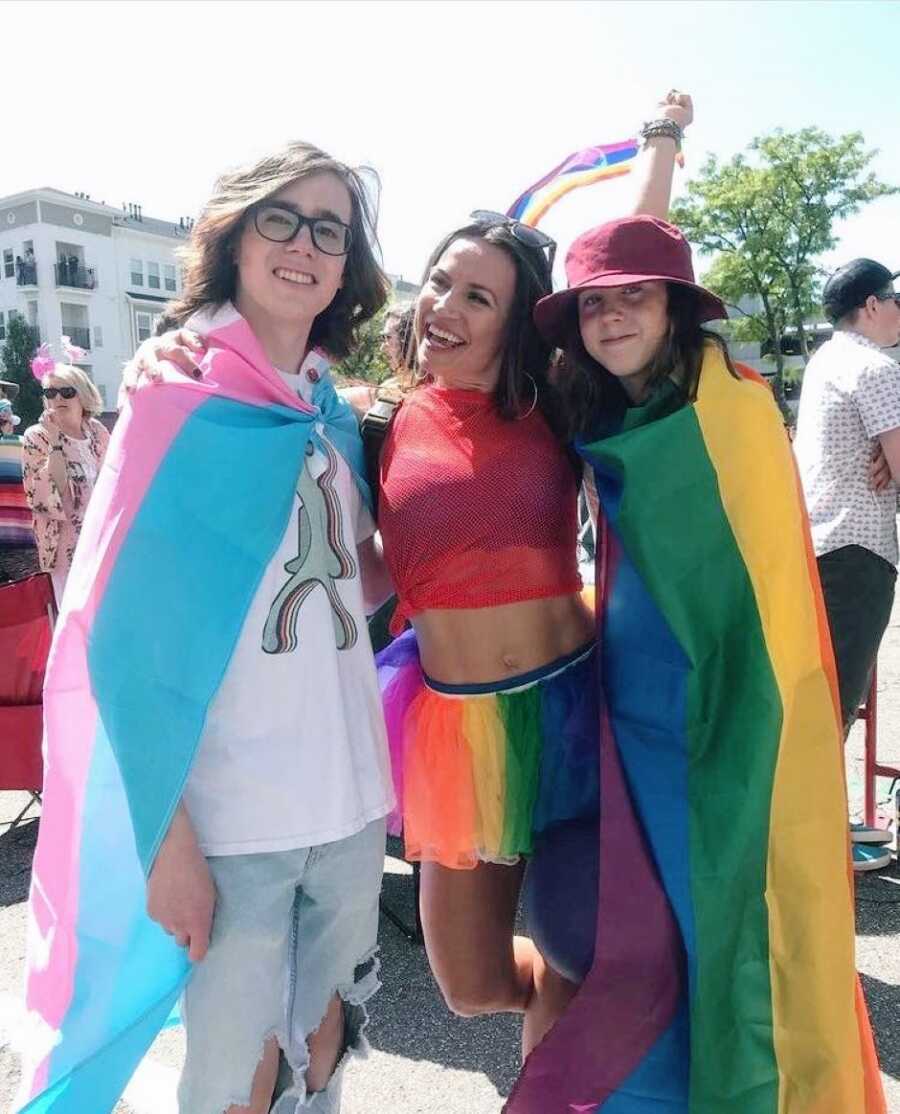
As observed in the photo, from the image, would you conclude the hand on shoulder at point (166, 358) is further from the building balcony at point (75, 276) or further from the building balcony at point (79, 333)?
the building balcony at point (75, 276)

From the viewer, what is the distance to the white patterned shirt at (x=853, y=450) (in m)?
3.38

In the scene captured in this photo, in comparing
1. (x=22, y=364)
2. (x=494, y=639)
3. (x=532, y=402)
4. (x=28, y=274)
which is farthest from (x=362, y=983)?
(x=28, y=274)

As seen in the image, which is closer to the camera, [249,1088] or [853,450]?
[249,1088]

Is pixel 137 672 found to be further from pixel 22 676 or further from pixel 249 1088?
pixel 22 676

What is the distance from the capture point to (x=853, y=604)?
11.2ft

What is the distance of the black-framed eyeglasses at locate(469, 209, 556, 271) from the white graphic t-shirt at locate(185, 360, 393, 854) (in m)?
0.89

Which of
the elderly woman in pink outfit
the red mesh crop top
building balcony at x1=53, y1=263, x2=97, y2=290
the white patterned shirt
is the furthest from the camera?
building balcony at x1=53, y1=263, x2=97, y2=290

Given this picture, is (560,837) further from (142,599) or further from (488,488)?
(142,599)

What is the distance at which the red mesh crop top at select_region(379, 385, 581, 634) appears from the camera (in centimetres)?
218

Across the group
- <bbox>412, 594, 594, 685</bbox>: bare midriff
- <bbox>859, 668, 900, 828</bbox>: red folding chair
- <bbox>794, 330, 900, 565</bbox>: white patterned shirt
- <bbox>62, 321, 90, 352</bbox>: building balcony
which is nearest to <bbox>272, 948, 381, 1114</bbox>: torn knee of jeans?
<bbox>412, 594, 594, 685</bbox>: bare midriff

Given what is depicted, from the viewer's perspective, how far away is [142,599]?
5.60 feet

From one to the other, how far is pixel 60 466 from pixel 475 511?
4300 mm

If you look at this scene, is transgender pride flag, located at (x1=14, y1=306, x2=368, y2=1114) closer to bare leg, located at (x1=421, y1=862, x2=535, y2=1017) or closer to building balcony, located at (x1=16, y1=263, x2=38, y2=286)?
bare leg, located at (x1=421, y1=862, x2=535, y2=1017)

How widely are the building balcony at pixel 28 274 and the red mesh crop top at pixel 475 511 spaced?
1759 inches
